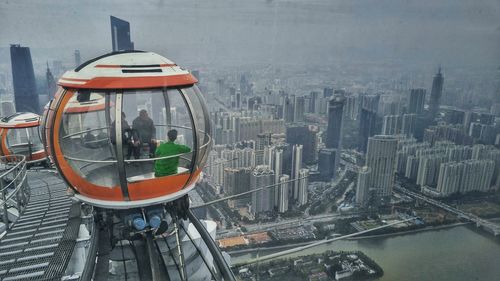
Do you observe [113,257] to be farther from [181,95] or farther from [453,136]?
[453,136]

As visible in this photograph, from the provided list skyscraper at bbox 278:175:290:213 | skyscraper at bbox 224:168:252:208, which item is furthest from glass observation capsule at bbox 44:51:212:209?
skyscraper at bbox 278:175:290:213

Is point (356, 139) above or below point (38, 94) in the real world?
below

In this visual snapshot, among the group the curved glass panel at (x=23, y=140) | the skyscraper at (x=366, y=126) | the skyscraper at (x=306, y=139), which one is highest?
the curved glass panel at (x=23, y=140)

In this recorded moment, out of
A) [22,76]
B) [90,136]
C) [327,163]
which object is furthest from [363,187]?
[22,76]

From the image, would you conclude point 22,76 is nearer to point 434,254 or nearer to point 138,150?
point 138,150

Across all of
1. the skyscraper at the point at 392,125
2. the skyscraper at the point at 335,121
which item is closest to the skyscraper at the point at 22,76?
the skyscraper at the point at 335,121

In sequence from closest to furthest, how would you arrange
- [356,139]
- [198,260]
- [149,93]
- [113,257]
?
1. [149,93]
2. [113,257]
3. [198,260]
4. [356,139]

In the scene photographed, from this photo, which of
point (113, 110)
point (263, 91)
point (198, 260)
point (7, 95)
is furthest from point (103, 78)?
point (263, 91)

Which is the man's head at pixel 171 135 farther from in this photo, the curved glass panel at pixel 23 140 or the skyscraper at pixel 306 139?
the skyscraper at pixel 306 139
